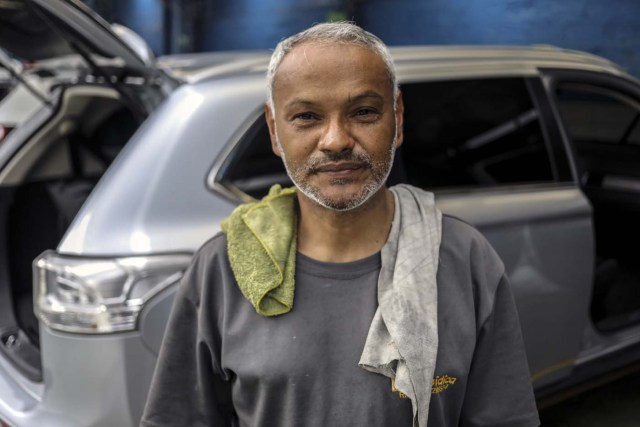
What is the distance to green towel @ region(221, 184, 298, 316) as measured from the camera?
1419 mm

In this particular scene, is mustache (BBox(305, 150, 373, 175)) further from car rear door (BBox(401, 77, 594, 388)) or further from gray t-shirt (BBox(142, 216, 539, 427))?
car rear door (BBox(401, 77, 594, 388))

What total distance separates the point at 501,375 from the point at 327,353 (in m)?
0.36

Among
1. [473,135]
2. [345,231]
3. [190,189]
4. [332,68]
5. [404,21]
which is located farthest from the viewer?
[404,21]

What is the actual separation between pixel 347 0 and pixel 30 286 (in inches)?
464

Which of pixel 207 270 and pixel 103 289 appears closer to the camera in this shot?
pixel 207 270

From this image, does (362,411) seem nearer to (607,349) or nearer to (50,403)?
(50,403)

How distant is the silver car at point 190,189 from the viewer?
208 centimetres

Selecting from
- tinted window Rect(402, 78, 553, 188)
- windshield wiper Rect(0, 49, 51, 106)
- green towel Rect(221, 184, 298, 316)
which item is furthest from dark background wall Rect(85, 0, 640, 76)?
green towel Rect(221, 184, 298, 316)

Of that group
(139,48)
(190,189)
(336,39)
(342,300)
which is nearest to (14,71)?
(139,48)

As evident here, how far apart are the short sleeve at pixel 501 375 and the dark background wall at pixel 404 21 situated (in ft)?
20.1

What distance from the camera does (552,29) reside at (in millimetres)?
11156

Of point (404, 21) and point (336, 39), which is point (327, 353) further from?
point (404, 21)

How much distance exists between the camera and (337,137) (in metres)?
1.39

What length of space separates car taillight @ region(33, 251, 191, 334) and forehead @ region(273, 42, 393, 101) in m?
0.87
